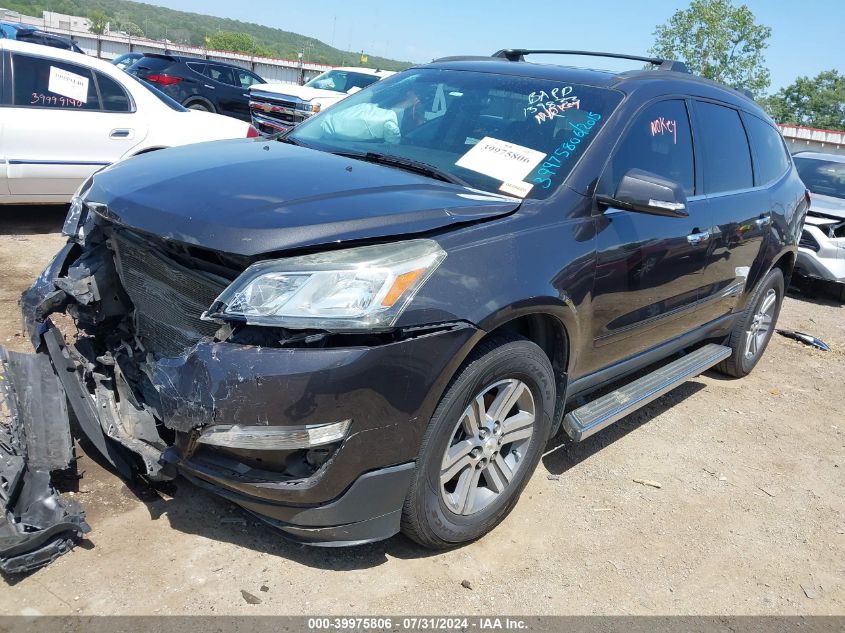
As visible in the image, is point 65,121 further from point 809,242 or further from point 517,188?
point 809,242

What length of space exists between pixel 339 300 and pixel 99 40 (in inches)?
1468

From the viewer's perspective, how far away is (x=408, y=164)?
128 inches

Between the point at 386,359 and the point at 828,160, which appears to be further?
the point at 828,160

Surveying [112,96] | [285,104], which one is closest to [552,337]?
[112,96]

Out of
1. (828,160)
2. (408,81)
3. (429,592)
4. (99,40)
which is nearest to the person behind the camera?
(429,592)

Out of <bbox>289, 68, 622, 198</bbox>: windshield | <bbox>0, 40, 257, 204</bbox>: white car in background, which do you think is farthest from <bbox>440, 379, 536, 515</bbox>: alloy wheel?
<bbox>0, 40, 257, 204</bbox>: white car in background

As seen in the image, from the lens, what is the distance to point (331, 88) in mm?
14664

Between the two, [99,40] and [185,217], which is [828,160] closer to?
[185,217]

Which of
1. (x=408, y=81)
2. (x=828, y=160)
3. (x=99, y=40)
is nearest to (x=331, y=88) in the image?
(x=828, y=160)

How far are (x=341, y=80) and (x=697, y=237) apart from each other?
491 inches

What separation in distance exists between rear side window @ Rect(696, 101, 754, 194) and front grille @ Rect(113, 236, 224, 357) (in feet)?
9.45

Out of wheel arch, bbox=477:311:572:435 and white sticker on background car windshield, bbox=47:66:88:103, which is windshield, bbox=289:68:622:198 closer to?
Result: wheel arch, bbox=477:311:572:435

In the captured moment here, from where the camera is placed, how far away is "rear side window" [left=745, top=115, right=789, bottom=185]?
4734mm

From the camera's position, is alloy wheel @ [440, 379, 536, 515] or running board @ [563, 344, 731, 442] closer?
alloy wheel @ [440, 379, 536, 515]
